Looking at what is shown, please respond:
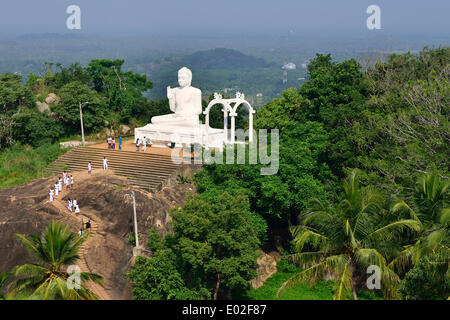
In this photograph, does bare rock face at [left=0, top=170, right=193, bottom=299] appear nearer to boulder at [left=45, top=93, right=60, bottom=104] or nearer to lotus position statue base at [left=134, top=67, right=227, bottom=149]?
lotus position statue base at [left=134, top=67, right=227, bottom=149]

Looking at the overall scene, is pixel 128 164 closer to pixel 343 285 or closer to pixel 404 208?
pixel 404 208

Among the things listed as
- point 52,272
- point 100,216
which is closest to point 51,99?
point 100,216

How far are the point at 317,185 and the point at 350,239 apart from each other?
12.0 m

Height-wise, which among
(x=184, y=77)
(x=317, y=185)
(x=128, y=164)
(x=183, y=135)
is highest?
(x=184, y=77)

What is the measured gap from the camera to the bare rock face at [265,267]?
95.2ft

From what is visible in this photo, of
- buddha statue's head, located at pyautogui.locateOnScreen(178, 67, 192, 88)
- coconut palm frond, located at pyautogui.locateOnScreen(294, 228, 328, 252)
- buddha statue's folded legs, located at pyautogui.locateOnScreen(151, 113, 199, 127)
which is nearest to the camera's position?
coconut palm frond, located at pyautogui.locateOnScreen(294, 228, 328, 252)

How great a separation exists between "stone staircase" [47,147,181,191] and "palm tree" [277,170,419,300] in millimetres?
13710

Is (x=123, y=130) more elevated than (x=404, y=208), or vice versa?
(x=123, y=130)

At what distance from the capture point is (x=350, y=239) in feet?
62.4

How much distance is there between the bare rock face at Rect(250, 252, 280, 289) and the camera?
2903cm

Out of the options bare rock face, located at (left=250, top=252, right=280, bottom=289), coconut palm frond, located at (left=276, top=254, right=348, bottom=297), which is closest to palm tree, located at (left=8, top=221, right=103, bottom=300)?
coconut palm frond, located at (left=276, top=254, right=348, bottom=297)

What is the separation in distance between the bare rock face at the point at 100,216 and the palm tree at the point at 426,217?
39.8 ft

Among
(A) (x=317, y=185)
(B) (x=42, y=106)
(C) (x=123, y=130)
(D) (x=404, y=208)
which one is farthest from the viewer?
(C) (x=123, y=130)

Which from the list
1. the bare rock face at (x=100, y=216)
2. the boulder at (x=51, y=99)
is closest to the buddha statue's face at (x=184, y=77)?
the bare rock face at (x=100, y=216)
